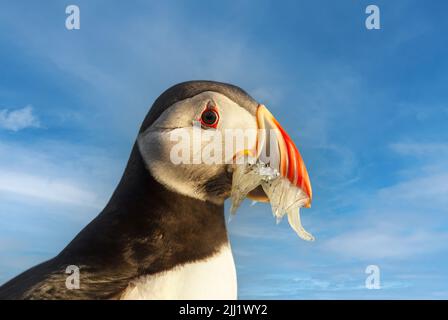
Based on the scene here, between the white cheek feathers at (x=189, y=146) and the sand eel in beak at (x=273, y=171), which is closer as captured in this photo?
the white cheek feathers at (x=189, y=146)

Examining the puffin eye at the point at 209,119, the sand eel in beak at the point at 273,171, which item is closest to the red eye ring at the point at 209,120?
the puffin eye at the point at 209,119

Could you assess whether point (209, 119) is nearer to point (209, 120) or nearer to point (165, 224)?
point (209, 120)

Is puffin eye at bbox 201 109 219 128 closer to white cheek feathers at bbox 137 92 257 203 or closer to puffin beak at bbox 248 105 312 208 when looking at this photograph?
white cheek feathers at bbox 137 92 257 203

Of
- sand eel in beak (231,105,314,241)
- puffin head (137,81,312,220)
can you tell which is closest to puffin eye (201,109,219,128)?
puffin head (137,81,312,220)

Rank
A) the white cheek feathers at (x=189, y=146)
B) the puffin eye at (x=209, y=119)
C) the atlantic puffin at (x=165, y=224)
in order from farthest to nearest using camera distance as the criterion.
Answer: the puffin eye at (x=209, y=119) → the white cheek feathers at (x=189, y=146) → the atlantic puffin at (x=165, y=224)

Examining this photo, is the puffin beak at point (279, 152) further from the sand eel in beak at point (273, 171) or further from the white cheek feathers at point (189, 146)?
the white cheek feathers at point (189, 146)

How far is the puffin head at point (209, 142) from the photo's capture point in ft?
15.0

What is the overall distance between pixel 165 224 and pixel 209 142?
862 millimetres

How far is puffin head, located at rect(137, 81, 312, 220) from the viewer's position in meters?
4.57

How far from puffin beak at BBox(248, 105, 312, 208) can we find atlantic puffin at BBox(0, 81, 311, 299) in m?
0.01

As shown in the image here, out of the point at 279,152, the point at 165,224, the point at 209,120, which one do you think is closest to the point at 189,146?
the point at 209,120

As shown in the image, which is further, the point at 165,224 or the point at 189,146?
the point at 189,146

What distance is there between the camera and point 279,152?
4.76 meters

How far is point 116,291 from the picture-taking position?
3893 millimetres
